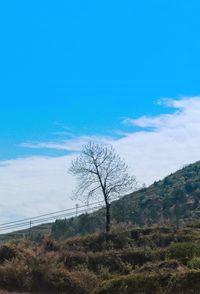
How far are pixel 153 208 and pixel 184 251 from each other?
6444 centimetres

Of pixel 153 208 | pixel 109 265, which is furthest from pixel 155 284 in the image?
Answer: pixel 153 208

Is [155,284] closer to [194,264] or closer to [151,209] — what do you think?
[194,264]

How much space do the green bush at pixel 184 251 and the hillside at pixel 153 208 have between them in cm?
3670

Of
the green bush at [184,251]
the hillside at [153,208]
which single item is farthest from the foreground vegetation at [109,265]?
the hillside at [153,208]

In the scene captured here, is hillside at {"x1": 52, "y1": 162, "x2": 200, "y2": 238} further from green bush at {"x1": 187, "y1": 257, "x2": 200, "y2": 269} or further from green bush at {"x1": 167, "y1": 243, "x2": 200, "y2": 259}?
green bush at {"x1": 187, "y1": 257, "x2": 200, "y2": 269}

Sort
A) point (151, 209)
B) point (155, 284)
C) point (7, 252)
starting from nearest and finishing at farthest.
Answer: point (155, 284) < point (7, 252) < point (151, 209)

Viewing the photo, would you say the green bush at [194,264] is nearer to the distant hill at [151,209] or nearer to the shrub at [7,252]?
the shrub at [7,252]

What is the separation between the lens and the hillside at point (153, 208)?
72000 mm

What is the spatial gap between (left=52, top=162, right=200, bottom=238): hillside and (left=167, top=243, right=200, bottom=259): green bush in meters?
36.7

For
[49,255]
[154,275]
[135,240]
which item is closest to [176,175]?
[135,240]

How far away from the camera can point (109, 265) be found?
25.9 metres

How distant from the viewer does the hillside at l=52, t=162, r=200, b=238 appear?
72000mm

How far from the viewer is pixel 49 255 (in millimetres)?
25438

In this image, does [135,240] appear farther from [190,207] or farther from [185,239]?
[190,207]
